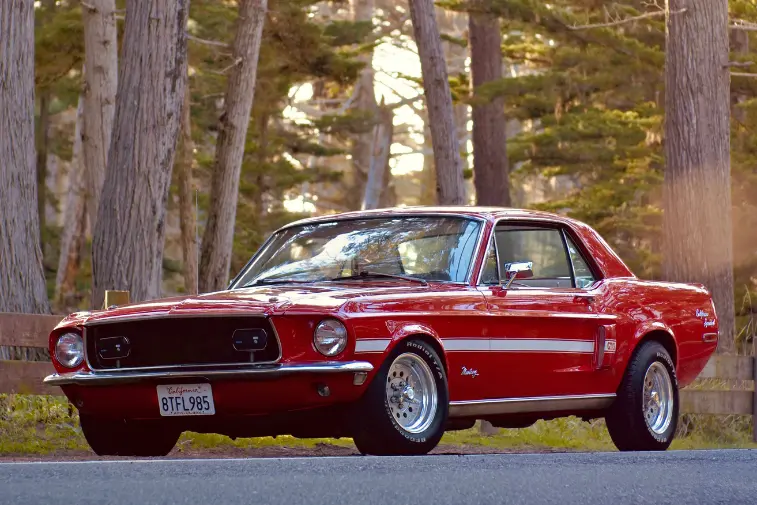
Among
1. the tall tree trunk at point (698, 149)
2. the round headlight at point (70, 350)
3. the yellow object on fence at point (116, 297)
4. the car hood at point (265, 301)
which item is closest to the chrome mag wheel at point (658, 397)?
the car hood at point (265, 301)

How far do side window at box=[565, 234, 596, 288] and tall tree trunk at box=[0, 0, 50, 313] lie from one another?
540 cm

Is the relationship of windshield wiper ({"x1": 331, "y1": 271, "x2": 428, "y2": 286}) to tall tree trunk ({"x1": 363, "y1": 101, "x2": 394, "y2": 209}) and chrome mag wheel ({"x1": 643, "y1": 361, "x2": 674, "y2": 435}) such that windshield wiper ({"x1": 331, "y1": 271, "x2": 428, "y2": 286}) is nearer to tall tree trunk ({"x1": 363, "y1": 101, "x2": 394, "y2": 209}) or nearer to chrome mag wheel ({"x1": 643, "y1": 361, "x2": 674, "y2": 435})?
chrome mag wheel ({"x1": 643, "y1": 361, "x2": 674, "y2": 435})

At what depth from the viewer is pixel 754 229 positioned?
2962 cm

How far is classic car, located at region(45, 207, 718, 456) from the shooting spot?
803 cm

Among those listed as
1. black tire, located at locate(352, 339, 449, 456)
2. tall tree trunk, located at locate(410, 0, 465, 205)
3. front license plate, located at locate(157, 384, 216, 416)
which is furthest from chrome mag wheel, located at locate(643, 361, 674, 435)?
tall tree trunk, located at locate(410, 0, 465, 205)

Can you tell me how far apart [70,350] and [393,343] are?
82.9 inches

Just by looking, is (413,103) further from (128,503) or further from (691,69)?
(128,503)

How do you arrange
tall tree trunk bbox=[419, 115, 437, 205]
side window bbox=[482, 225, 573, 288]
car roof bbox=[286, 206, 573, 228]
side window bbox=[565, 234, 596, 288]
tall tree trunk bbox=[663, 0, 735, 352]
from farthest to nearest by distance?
tall tree trunk bbox=[419, 115, 437, 205] < tall tree trunk bbox=[663, 0, 735, 352] < side window bbox=[565, 234, 596, 288] < car roof bbox=[286, 206, 573, 228] < side window bbox=[482, 225, 573, 288]

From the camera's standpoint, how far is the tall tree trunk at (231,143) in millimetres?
22938

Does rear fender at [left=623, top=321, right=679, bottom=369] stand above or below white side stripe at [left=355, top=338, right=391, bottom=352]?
below

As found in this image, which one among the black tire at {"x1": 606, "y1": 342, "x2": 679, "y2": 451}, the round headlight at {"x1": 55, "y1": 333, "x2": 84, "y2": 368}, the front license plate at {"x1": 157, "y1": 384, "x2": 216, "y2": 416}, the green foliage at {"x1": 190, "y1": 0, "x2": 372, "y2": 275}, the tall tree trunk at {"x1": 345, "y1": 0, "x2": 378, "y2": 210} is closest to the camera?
the front license plate at {"x1": 157, "y1": 384, "x2": 216, "y2": 416}

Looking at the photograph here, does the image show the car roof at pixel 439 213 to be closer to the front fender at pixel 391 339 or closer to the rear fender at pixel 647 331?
the rear fender at pixel 647 331

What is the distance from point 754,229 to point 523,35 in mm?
13042

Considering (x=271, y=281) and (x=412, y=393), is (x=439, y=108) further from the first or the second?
(x=412, y=393)
